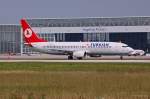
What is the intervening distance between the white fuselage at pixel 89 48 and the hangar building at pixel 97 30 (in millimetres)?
58279

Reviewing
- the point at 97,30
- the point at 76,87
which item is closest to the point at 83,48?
the point at 97,30

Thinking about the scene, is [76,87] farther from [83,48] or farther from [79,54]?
[83,48]

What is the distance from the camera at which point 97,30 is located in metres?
172

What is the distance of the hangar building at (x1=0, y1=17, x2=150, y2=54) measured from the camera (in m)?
168

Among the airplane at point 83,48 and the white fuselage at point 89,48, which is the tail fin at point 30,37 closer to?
the airplane at point 83,48

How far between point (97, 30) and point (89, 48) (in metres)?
65.5

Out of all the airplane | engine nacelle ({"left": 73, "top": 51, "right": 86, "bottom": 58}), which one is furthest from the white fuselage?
engine nacelle ({"left": 73, "top": 51, "right": 86, "bottom": 58})

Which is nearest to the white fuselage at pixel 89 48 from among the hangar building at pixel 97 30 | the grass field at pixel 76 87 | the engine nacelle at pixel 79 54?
the engine nacelle at pixel 79 54

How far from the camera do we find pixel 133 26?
169125 millimetres

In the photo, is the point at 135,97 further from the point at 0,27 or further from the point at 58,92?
the point at 0,27

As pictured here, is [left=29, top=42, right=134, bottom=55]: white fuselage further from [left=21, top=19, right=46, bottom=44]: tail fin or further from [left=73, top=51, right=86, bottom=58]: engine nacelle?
[left=21, top=19, right=46, bottom=44]: tail fin

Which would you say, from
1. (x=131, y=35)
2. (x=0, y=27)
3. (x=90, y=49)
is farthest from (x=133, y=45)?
(x=90, y=49)

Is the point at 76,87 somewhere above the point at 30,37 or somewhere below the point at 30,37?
below

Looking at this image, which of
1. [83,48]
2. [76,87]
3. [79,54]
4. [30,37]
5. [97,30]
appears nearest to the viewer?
[76,87]
